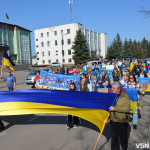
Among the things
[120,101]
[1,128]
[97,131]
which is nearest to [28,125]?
[1,128]

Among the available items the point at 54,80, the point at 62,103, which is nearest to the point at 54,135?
the point at 62,103

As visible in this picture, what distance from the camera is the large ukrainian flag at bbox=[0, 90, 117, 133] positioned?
4.31 meters

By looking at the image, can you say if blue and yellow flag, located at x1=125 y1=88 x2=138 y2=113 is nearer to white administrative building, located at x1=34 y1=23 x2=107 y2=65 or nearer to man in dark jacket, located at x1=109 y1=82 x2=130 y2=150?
man in dark jacket, located at x1=109 y1=82 x2=130 y2=150

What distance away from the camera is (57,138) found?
5.09 m

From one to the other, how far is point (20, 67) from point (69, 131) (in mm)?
40724

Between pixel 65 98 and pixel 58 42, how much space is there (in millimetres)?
60557

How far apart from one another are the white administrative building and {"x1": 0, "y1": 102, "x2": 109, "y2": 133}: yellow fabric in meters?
55.8

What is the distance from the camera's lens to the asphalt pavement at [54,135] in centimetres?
462

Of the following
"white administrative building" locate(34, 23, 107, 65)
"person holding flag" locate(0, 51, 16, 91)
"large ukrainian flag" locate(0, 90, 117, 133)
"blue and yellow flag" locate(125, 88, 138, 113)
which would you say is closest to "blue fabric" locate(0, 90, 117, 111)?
"large ukrainian flag" locate(0, 90, 117, 133)

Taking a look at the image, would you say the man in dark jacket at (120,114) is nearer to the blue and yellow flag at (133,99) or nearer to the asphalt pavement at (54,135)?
the asphalt pavement at (54,135)

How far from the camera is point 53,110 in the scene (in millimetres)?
4898

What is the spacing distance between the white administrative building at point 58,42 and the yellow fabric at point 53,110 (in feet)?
183

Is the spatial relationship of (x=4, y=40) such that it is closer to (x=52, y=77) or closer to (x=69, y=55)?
(x=69, y=55)

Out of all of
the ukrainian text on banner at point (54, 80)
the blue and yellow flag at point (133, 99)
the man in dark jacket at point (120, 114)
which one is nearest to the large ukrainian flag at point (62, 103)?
the man in dark jacket at point (120, 114)
